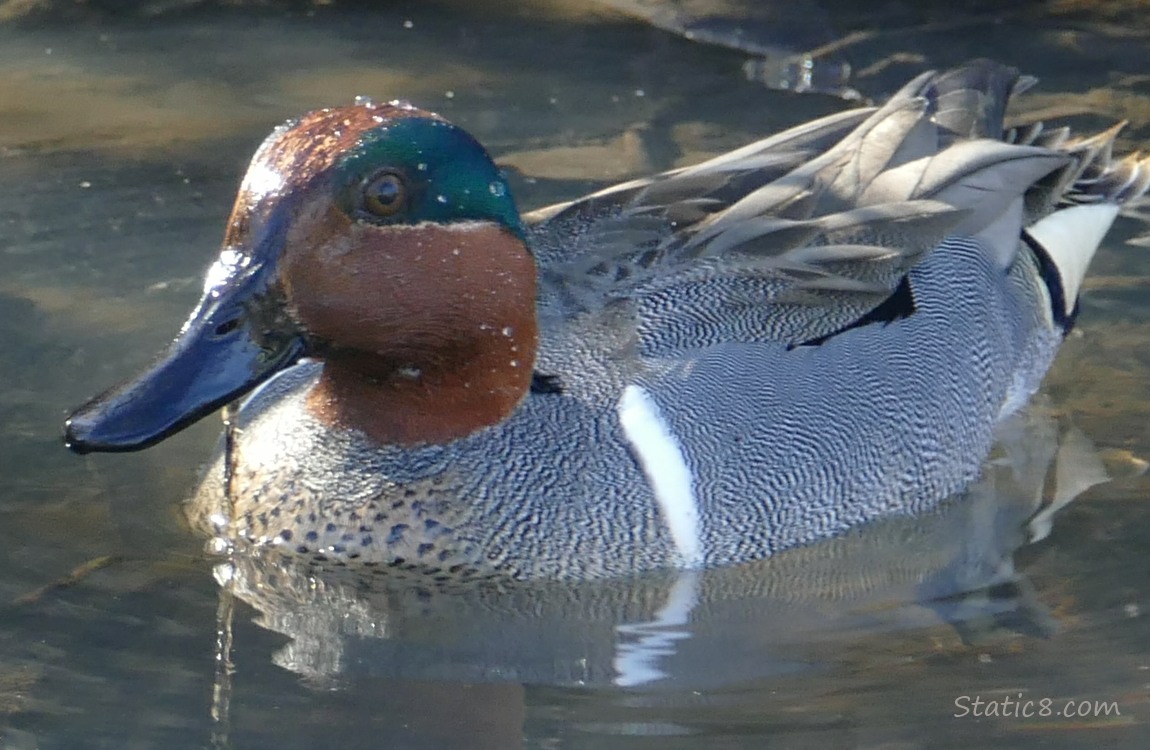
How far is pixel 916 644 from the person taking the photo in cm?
403

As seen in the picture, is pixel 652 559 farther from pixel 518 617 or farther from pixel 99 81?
pixel 99 81

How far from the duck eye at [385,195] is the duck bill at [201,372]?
0.88ft

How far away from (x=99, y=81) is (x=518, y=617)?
4179 mm

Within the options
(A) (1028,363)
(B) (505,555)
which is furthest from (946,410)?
(B) (505,555)

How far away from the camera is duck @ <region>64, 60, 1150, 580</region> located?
384cm

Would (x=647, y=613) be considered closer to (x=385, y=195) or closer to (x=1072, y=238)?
(x=385, y=195)

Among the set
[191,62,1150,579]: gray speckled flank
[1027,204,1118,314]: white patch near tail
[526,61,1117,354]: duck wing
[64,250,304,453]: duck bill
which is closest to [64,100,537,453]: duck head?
[64,250,304,453]: duck bill

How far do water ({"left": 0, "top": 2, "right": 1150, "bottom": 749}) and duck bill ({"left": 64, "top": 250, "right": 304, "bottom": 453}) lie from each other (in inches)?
20.3

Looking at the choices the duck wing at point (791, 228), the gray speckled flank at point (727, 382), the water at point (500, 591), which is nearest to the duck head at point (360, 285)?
the gray speckled flank at point (727, 382)

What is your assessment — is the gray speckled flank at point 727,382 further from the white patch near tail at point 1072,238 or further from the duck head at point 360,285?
the white patch near tail at point 1072,238

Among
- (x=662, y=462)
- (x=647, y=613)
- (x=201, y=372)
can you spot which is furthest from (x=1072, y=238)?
(x=201, y=372)

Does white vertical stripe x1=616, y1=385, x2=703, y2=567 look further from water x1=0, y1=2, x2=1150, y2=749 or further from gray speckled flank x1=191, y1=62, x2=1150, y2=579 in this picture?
water x1=0, y1=2, x2=1150, y2=749

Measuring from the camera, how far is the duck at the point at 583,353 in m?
3.84

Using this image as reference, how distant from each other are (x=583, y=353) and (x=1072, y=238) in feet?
6.38
